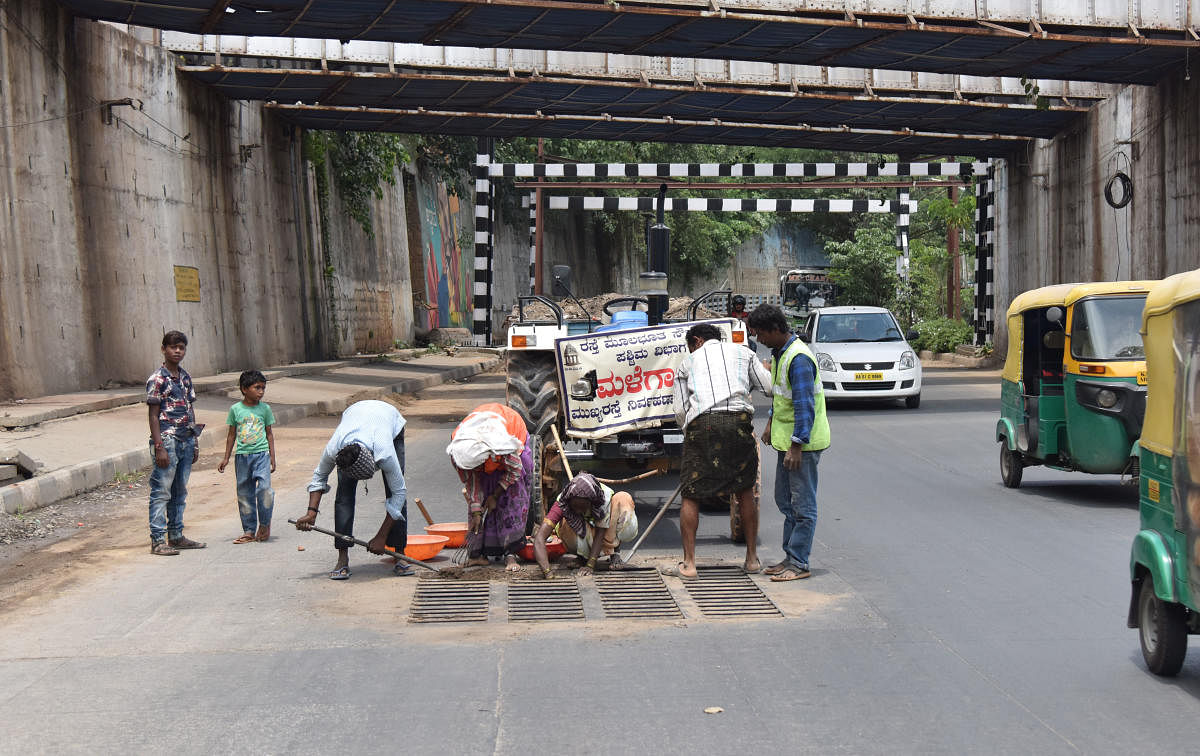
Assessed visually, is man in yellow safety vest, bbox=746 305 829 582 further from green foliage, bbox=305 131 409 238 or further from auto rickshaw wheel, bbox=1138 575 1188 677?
green foliage, bbox=305 131 409 238

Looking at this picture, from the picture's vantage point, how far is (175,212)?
21.5 metres

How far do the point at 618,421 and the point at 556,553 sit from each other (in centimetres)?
127

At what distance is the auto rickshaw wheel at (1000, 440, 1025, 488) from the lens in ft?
38.7

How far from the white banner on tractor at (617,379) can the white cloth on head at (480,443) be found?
135 centimetres

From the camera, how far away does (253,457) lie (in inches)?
371

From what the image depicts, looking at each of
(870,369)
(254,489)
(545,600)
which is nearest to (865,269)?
(870,369)

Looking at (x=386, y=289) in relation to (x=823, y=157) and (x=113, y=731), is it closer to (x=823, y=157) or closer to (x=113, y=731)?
(x=823, y=157)

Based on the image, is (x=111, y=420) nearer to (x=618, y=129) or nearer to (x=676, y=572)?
(x=676, y=572)

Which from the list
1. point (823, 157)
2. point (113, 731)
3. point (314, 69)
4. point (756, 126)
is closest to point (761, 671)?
point (113, 731)

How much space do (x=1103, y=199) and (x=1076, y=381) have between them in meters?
14.8

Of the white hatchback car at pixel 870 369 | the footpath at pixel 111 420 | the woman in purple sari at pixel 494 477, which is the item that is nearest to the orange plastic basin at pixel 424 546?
the woman in purple sari at pixel 494 477

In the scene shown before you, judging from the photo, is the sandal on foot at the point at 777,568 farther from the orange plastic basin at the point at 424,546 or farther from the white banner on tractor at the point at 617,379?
the orange plastic basin at the point at 424,546

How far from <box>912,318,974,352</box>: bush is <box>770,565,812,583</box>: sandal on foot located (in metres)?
29.9

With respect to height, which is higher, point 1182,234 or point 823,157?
point 823,157
